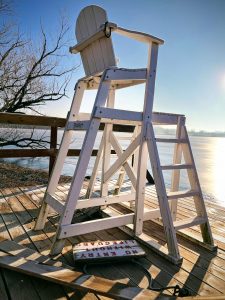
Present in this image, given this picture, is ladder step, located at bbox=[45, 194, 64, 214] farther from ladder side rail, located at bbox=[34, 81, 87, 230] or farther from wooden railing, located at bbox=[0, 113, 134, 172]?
wooden railing, located at bbox=[0, 113, 134, 172]

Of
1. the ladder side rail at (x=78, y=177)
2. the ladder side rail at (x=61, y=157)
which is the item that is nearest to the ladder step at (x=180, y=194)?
the ladder side rail at (x=78, y=177)

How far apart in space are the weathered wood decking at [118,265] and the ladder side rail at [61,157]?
161 mm

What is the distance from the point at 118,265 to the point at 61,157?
3.92 ft

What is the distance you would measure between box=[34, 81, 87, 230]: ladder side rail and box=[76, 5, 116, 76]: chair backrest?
0.25 metres

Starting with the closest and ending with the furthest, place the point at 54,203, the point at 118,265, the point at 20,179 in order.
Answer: the point at 118,265 < the point at 54,203 < the point at 20,179

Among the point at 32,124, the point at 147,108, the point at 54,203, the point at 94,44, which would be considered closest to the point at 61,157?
the point at 54,203

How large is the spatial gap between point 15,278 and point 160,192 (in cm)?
134

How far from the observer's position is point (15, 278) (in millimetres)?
1729

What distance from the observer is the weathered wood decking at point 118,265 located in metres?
1.64

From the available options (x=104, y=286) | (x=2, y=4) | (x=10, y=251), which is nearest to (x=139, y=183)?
(x=104, y=286)

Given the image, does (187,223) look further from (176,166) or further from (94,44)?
(94,44)

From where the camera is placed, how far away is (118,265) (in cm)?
205

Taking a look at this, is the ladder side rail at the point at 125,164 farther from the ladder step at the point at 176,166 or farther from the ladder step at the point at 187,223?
the ladder step at the point at 187,223

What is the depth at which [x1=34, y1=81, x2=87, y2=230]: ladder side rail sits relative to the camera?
261 centimetres
